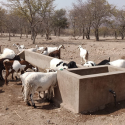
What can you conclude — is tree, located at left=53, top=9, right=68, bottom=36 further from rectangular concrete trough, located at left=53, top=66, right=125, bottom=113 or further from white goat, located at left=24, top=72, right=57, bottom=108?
rectangular concrete trough, located at left=53, top=66, right=125, bottom=113


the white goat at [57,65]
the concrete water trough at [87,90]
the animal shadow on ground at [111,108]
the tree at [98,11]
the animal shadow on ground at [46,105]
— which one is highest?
the tree at [98,11]

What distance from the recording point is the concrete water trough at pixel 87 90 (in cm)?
448

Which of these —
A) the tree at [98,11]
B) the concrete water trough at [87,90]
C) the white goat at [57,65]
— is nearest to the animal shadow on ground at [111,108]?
the concrete water trough at [87,90]

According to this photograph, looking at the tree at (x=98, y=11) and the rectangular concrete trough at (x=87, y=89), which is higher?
the tree at (x=98, y=11)

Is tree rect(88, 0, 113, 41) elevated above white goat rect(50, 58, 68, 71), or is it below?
above

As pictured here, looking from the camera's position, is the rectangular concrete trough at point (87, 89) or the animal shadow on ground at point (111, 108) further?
the animal shadow on ground at point (111, 108)

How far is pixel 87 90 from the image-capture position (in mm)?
4523

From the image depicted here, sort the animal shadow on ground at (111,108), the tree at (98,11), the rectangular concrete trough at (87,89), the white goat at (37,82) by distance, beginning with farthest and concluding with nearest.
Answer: the tree at (98,11) < the white goat at (37,82) < the animal shadow on ground at (111,108) < the rectangular concrete trough at (87,89)

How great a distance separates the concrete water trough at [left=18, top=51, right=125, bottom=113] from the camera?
14.7 feet

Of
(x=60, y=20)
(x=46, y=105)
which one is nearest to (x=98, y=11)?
(x=60, y=20)

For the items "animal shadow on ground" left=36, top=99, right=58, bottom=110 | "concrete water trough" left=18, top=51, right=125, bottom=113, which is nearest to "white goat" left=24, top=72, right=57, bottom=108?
"concrete water trough" left=18, top=51, right=125, bottom=113

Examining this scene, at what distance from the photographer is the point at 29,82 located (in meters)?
5.00

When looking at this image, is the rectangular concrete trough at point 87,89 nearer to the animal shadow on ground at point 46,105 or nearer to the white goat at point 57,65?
the animal shadow on ground at point 46,105

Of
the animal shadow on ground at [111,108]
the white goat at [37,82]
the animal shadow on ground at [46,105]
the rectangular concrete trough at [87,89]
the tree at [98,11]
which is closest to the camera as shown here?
the rectangular concrete trough at [87,89]
